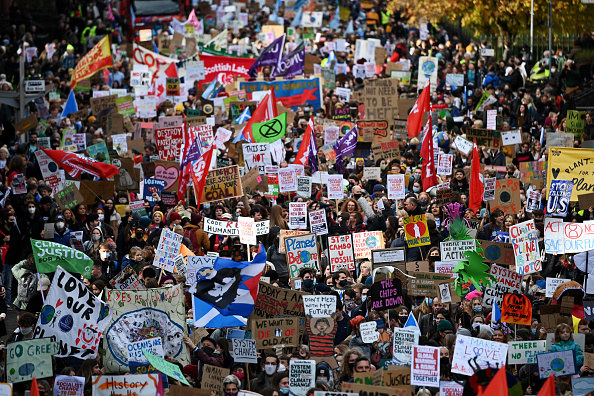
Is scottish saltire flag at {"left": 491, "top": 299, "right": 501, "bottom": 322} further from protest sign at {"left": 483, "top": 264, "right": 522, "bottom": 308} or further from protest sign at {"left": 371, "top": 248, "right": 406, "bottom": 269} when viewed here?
protest sign at {"left": 371, "top": 248, "right": 406, "bottom": 269}

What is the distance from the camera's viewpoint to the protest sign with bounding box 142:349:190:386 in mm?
11992

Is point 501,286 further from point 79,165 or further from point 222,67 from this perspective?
point 222,67

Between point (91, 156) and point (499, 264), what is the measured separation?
902 centimetres

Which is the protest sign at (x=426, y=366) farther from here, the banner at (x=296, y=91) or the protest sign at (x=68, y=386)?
the banner at (x=296, y=91)

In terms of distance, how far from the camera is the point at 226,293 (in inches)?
551

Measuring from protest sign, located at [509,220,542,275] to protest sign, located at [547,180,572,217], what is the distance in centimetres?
184

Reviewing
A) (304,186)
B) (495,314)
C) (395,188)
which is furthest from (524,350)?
(304,186)

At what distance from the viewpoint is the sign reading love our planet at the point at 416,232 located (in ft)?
54.4

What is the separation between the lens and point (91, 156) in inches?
883

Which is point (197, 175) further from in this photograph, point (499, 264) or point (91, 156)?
point (499, 264)

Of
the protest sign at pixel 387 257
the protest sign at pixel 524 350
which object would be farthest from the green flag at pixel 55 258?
the protest sign at pixel 524 350

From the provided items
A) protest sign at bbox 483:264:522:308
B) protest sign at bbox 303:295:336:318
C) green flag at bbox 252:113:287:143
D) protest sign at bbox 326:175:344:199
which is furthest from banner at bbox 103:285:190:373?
green flag at bbox 252:113:287:143

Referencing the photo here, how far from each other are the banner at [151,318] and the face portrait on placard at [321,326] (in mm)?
1333

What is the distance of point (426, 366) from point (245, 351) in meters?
1.98
